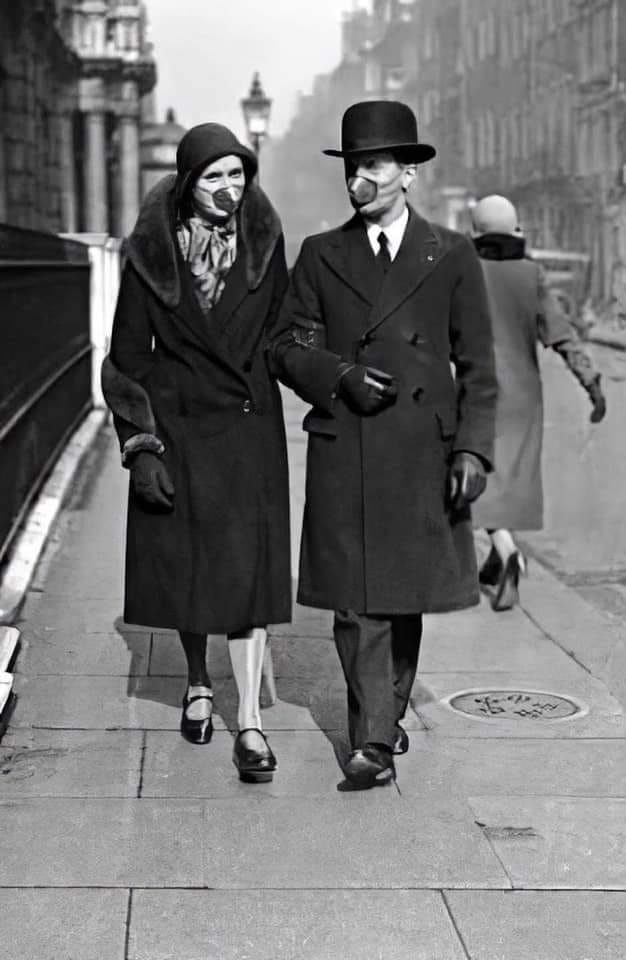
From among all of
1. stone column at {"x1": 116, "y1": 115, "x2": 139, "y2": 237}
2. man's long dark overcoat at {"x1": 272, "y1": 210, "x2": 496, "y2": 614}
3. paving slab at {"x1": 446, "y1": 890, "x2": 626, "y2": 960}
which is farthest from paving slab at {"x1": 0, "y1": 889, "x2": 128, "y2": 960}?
stone column at {"x1": 116, "y1": 115, "x2": 139, "y2": 237}

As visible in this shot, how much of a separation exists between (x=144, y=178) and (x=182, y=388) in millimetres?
41481

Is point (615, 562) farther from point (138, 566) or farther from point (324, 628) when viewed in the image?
point (138, 566)

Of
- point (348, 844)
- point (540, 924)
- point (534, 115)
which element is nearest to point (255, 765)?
point (348, 844)

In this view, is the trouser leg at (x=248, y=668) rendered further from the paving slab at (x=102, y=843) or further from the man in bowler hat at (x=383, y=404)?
the paving slab at (x=102, y=843)

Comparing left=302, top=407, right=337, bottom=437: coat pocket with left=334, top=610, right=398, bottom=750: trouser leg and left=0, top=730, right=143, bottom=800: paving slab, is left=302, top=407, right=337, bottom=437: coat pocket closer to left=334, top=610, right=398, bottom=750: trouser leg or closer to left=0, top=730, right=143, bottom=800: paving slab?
left=334, top=610, right=398, bottom=750: trouser leg

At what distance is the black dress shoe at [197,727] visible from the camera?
5.94 m

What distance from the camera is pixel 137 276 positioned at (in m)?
5.68

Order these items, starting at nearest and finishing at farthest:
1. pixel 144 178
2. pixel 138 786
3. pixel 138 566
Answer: pixel 138 786, pixel 138 566, pixel 144 178

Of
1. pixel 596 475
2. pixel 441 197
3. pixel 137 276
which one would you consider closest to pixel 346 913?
pixel 137 276

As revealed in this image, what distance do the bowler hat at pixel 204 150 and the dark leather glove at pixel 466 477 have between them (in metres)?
1.06

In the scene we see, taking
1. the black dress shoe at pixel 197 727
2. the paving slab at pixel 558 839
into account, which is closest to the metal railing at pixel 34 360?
the black dress shoe at pixel 197 727

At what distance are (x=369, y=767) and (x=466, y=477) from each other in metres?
0.87

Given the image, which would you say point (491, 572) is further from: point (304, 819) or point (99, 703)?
point (304, 819)

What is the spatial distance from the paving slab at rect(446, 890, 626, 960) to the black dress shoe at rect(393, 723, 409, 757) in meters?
1.30
